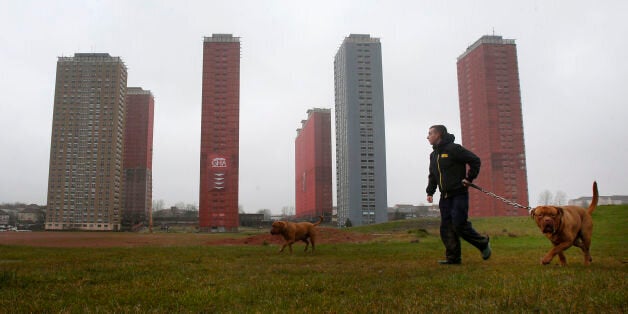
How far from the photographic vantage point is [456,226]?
24.2 feet

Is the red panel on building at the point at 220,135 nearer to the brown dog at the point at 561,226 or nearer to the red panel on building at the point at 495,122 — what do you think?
the red panel on building at the point at 495,122

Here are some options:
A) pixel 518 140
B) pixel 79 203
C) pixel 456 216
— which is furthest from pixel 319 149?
pixel 456 216

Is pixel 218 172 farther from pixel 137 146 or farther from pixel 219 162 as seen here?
pixel 137 146

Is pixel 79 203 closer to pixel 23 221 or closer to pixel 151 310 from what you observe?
pixel 23 221

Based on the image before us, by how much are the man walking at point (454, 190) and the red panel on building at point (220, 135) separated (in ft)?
319

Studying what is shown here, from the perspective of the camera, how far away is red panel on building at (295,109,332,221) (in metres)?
155

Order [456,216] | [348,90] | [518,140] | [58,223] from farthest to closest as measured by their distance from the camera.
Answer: [348,90] → [518,140] → [58,223] → [456,216]

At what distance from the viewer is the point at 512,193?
111m

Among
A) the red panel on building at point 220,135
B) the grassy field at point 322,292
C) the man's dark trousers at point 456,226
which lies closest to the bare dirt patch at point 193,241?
the man's dark trousers at point 456,226

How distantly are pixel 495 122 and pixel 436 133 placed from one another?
12024 centimetres

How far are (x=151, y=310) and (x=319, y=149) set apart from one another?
15848cm

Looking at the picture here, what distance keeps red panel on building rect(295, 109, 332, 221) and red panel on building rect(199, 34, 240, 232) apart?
51685mm

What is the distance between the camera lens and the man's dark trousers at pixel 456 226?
7.32m

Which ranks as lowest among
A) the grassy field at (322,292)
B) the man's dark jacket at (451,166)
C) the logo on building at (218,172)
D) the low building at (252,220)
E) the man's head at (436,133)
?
the low building at (252,220)
